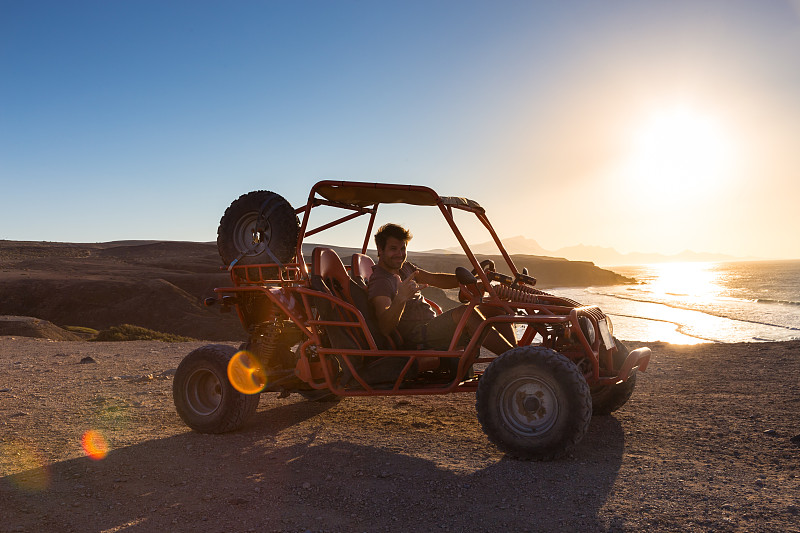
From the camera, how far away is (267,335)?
6086 millimetres

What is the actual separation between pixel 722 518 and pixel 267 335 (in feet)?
13.9

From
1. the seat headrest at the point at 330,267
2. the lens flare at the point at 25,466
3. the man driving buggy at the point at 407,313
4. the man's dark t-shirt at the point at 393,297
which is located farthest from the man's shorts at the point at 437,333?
the lens flare at the point at 25,466

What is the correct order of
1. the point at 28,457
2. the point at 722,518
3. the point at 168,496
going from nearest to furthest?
the point at 722,518
the point at 168,496
the point at 28,457

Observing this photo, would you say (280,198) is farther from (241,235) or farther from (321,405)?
(321,405)

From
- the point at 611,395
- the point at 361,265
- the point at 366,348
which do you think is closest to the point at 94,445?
the point at 366,348

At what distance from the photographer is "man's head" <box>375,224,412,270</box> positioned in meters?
5.56

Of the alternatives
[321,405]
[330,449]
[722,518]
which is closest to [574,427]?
[722,518]

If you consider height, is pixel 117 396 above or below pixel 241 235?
below

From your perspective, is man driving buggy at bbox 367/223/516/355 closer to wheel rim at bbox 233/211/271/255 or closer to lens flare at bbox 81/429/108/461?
wheel rim at bbox 233/211/271/255

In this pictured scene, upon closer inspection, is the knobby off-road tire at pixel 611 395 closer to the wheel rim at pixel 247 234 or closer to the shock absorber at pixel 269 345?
the shock absorber at pixel 269 345

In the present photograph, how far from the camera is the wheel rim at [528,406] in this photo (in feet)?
15.4

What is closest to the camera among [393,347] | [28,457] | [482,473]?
[482,473]

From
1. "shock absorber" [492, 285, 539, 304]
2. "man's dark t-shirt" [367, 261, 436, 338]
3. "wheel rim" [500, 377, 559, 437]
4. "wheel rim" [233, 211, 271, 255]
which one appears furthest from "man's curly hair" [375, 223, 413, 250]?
"wheel rim" [500, 377, 559, 437]

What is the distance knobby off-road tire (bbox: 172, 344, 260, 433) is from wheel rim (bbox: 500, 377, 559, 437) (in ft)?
8.45
